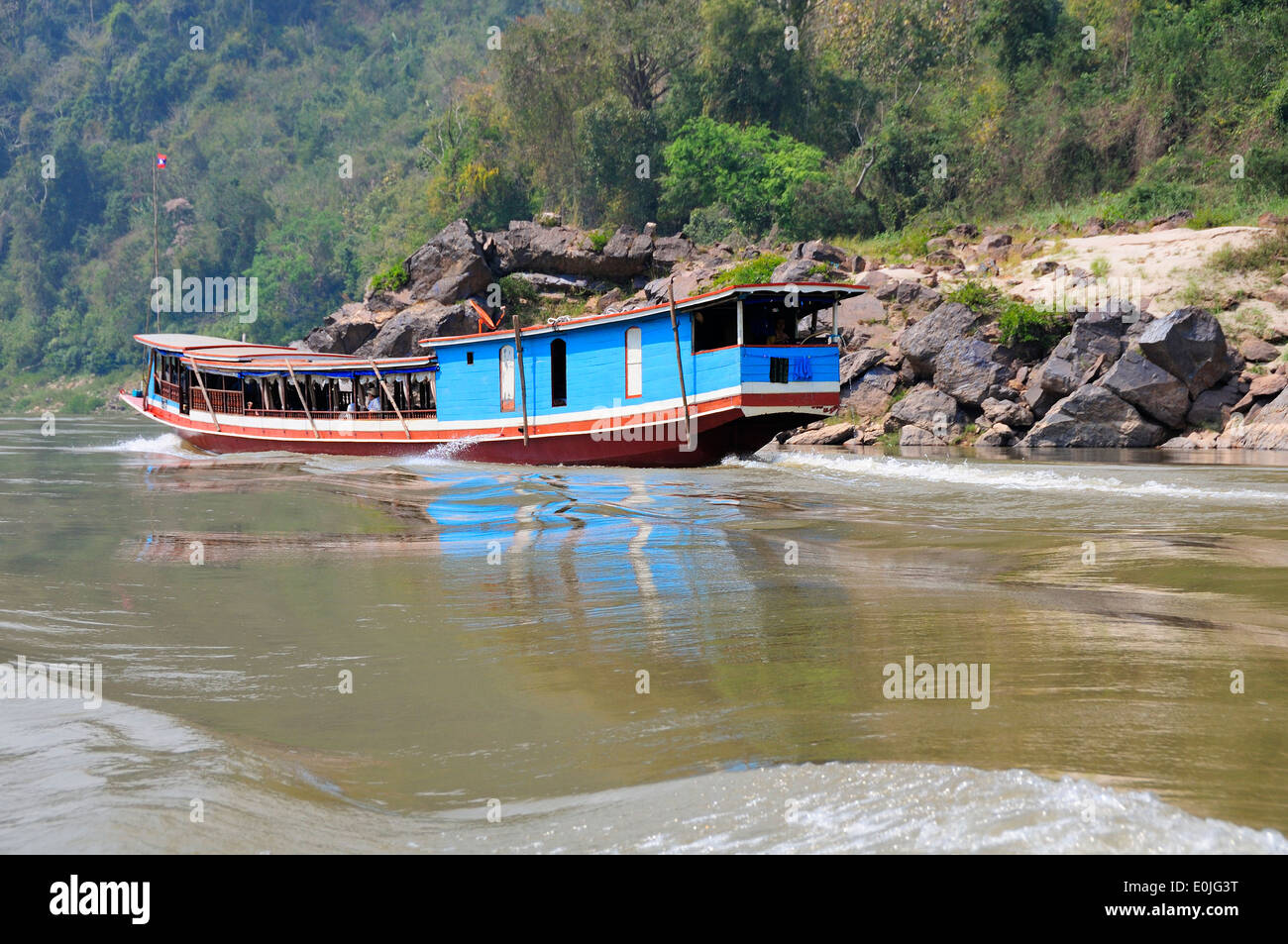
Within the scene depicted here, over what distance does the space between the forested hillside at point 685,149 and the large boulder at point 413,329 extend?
12.0 m

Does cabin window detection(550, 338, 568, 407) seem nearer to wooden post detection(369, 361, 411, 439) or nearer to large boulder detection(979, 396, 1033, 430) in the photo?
wooden post detection(369, 361, 411, 439)

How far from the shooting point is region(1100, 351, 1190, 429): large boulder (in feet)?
79.2

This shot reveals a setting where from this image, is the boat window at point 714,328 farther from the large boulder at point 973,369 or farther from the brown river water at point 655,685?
the large boulder at point 973,369

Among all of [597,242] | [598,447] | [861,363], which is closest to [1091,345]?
[861,363]

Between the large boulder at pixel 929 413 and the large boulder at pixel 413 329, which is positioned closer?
the large boulder at pixel 929 413

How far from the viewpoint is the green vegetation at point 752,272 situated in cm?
3712

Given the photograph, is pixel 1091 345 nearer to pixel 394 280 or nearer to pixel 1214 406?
pixel 1214 406

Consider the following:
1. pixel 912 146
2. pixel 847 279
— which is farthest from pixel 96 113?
pixel 847 279

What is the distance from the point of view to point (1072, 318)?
2883 cm

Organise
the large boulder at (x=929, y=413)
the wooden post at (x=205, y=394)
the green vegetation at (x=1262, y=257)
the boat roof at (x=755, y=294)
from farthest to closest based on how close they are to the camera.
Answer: the green vegetation at (x=1262, y=257), the wooden post at (x=205, y=394), the large boulder at (x=929, y=413), the boat roof at (x=755, y=294)

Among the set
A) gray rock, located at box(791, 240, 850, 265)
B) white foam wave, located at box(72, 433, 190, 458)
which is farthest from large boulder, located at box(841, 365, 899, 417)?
white foam wave, located at box(72, 433, 190, 458)

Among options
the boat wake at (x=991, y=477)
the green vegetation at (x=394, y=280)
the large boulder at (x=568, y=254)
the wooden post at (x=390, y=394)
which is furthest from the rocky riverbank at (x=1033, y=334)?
the wooden post at (x=390, y=394)

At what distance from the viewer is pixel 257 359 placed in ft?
91.1
